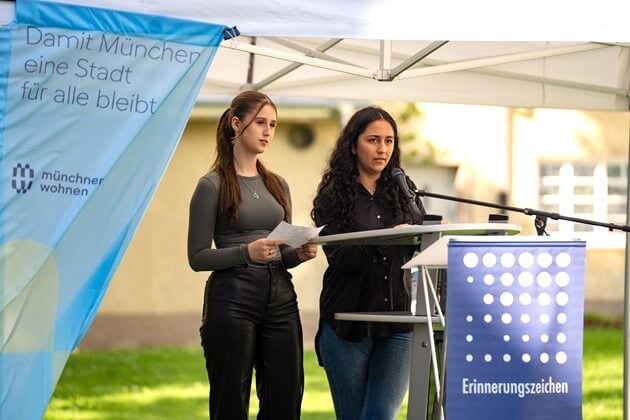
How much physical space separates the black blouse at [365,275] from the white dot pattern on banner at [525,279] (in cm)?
89

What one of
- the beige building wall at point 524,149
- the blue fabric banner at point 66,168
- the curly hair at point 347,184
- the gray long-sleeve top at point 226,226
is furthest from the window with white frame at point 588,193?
the blue fabric banner at point 66,168

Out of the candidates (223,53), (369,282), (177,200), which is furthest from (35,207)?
(177,200)

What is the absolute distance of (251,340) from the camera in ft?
14.9

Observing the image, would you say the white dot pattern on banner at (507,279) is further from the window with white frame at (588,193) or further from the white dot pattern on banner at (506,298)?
the window with white frame at (588,193)

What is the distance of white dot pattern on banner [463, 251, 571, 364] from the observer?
3.81 meters

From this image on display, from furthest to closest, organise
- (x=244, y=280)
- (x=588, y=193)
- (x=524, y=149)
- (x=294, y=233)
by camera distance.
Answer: (x=588, y=193)
(x=524, y=149)
(x=244, y=280)
(x=294, y=233)

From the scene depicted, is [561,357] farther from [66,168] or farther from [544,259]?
[66,168]

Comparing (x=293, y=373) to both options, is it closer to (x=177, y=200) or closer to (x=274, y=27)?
(x=274, y=27)

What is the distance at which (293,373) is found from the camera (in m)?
4.62

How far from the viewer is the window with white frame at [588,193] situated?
59.4ft

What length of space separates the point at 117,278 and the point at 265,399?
1253 centimetres

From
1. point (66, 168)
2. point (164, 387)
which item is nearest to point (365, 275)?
point (66, 168)

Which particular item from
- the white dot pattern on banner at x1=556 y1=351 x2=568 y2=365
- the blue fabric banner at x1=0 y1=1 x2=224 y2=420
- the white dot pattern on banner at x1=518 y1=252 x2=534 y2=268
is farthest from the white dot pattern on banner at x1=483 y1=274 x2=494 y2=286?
the blue fabric banner at x1=0 y1=1 x2=224 y2=420

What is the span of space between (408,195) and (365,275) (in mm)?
511
